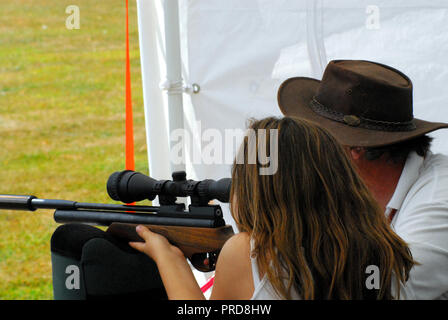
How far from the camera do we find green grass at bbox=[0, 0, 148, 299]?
411cm

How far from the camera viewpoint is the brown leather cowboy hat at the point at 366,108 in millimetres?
1721

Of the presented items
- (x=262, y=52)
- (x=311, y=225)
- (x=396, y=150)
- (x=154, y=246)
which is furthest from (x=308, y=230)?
(x=262, y=52)

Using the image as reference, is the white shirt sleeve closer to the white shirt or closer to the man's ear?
the white shirt

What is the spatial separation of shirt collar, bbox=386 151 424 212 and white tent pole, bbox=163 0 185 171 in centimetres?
97

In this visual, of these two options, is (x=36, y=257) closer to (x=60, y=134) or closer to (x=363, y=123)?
(x=60, y=134)

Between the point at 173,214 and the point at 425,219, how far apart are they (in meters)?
0.64

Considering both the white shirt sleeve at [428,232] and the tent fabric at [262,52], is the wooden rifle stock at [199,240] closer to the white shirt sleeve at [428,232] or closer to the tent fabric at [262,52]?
the white shirt sleeve at [428,232]

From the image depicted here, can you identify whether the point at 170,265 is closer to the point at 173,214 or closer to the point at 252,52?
the point at 173,214

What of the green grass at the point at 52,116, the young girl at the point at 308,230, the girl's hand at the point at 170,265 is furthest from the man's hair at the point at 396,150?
the green grass at the point at 52,116

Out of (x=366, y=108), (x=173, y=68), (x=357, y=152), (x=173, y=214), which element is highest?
(x=173, y=68)

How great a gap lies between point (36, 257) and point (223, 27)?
2.26 metres

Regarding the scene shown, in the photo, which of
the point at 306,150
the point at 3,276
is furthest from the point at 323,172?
the point at 3,276

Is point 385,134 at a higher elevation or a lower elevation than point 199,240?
higher

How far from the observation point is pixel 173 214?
162 centimetres
